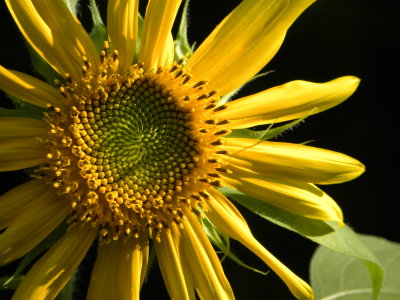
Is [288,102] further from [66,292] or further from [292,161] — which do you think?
[66,292]

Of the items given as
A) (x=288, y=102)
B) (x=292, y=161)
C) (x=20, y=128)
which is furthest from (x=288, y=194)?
(x=20, y=128)

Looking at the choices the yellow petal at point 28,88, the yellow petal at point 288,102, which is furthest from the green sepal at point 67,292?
the yellow petal at point 288,102

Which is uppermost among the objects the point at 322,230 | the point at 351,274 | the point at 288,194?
the point at 288,194

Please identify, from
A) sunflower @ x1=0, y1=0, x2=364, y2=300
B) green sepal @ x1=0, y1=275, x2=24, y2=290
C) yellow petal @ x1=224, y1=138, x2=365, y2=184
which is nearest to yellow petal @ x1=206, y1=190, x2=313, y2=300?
sunflower @ x1=0, y1=0, x2=364, y2=300

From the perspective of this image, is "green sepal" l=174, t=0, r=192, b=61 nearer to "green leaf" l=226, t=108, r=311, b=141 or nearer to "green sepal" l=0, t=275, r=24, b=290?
"green leaf" l=226, t=108, r=311, b=141

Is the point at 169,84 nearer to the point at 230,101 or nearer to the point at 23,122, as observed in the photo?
the point at 230,101

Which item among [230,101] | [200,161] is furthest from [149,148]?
[230,101]

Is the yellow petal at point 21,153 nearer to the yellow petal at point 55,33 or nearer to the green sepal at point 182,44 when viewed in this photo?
the yellow petal at point 55,33
